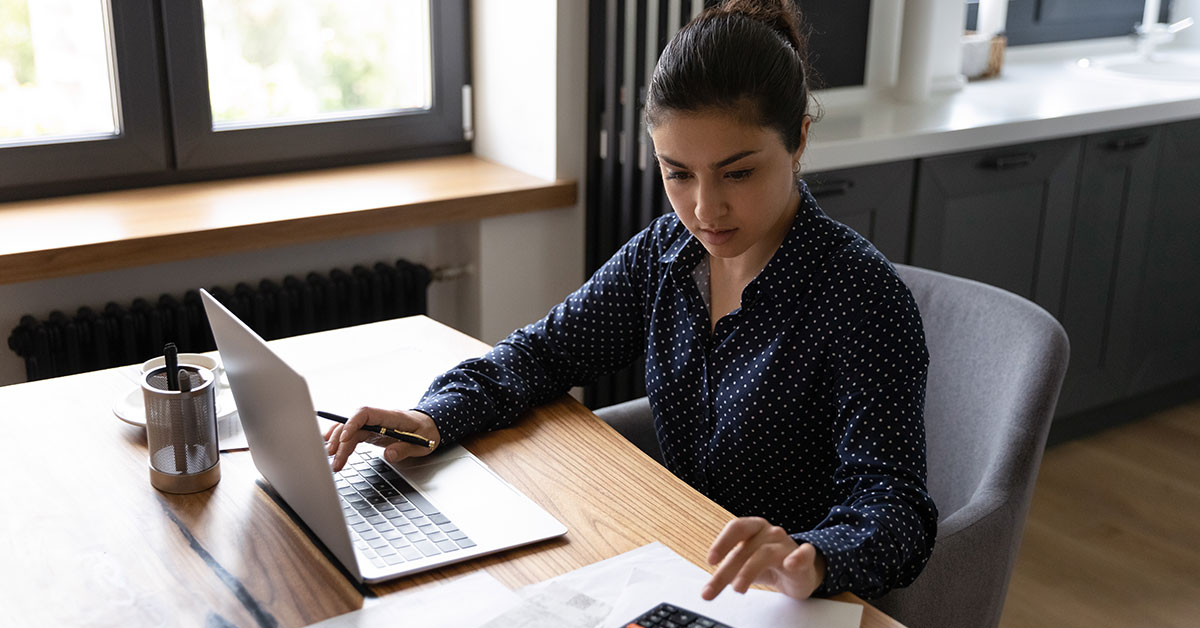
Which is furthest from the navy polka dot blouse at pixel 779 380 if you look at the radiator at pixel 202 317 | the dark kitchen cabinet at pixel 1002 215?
the dark kitchen cabinet at pixel 1002 215

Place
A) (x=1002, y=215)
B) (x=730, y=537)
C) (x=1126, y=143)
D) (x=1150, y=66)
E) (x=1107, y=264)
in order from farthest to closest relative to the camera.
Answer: (x=1150, y=66) → (x=1107, y=264) → (x=1126, y=143) → (x=1002, y=215) → (x=730, y=537)

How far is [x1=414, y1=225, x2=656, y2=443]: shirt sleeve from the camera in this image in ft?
4.90

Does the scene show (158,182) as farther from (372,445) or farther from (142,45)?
(372,445)

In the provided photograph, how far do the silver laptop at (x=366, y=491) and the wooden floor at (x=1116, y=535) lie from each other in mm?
1466

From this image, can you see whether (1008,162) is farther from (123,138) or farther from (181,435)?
(181,435)

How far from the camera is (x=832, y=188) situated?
246 centimetres

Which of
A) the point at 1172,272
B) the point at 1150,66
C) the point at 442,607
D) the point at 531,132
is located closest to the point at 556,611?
the point at 442,607

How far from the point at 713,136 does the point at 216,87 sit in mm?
1497

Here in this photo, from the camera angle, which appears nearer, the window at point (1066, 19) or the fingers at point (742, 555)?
the fingers at point (742, 555)

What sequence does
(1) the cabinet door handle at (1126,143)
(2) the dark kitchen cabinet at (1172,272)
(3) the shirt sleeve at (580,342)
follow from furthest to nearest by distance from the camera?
(2) the dark kitchen cabinet at (1172,272), (1) the cabinet door handle at (1126,143), (3) the shirt sleeve at (580,342)

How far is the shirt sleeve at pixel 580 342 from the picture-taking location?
1492 mm

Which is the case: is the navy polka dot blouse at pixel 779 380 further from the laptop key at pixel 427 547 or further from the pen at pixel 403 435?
the laptop key at pixel 427 547

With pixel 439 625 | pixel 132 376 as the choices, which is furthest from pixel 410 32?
pixel 439 625

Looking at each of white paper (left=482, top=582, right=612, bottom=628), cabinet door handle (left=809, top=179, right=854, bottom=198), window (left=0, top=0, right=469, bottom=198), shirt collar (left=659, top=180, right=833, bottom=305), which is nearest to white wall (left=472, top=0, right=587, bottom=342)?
window (left=0, top=0, right=469, bottom=198)
